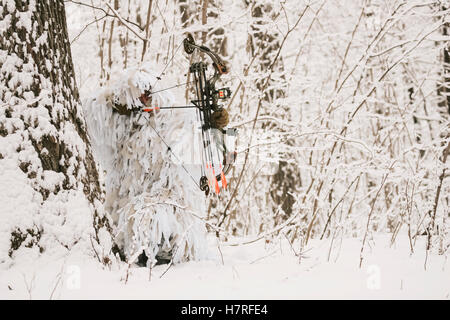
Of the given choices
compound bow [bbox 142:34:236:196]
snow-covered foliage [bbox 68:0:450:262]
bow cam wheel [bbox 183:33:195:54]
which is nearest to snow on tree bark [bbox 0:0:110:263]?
compound bow [bbox 142:34:236:196]

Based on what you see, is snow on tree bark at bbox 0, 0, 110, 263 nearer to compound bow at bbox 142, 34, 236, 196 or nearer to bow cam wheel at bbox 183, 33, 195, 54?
compound bow at bbox 142, 34, 236, 196

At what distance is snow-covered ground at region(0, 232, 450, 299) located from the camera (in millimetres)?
1656

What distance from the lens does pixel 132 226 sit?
241cm

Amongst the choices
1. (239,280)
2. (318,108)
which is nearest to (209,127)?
(239,280)

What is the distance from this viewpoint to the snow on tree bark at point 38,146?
1893 millimetres

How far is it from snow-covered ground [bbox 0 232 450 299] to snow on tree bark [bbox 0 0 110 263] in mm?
146

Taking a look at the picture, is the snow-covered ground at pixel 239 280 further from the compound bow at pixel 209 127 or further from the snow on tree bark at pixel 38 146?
the compound bow at pixel 209 127

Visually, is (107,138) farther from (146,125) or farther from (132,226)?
(132,226)

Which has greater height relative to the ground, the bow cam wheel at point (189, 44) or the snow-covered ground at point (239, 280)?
the bow cam wheel at point (189, 44)

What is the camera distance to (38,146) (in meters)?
1.99

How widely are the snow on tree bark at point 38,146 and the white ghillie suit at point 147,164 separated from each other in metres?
0.24

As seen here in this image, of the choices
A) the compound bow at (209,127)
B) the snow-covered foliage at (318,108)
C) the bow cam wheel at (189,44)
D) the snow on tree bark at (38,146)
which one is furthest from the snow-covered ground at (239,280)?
the bow cam wheel at (189,44)

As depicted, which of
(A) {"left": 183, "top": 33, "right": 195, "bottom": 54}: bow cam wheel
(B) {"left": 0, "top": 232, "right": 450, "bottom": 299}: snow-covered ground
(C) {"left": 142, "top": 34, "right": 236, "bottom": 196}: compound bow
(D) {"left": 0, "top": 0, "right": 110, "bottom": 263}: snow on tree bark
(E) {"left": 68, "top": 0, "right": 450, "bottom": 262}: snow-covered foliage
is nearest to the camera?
(B) {"left": 0, "top": 232, "right": 450, "bottom": 299}: snow-covered ground
